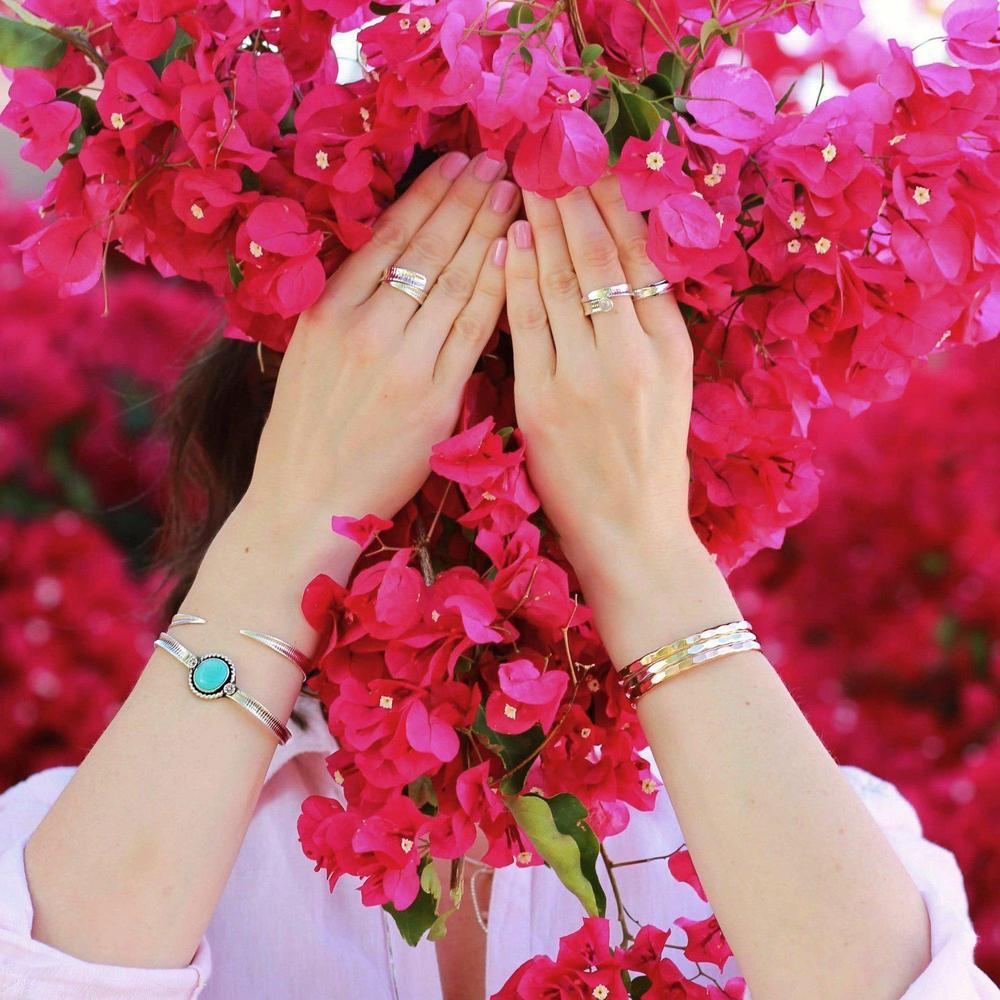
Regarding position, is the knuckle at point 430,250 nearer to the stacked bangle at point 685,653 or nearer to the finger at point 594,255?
the finger at point 594,255

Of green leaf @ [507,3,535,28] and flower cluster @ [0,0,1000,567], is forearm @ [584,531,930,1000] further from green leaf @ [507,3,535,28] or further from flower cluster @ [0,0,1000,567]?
green leaf @ [507,3,535,28]

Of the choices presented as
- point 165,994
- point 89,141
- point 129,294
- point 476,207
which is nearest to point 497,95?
point 476,207

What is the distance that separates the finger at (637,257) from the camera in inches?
35.7

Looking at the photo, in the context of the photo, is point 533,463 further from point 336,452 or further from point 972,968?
point 972,968

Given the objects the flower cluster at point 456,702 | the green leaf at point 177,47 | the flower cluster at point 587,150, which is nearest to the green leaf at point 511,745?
the flower cluster at point 456,702

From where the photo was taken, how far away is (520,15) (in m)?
0.82

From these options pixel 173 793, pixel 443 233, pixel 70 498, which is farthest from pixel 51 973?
pixel 70 498

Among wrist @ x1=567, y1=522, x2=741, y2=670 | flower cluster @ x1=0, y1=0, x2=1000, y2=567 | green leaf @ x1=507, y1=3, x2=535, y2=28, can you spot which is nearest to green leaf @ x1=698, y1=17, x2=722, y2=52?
flower cluster @ x1=0, y1=0, x2=1000, y2=567

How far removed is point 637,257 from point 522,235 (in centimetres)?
9

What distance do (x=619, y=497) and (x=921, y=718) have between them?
128 centimetres

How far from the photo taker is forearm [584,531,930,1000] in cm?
82

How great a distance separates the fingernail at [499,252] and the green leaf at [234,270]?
0.19 m

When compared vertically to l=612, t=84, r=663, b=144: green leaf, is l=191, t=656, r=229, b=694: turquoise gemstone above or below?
below

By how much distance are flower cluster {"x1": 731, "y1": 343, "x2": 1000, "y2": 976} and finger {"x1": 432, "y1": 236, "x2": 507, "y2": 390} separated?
1.12 m
